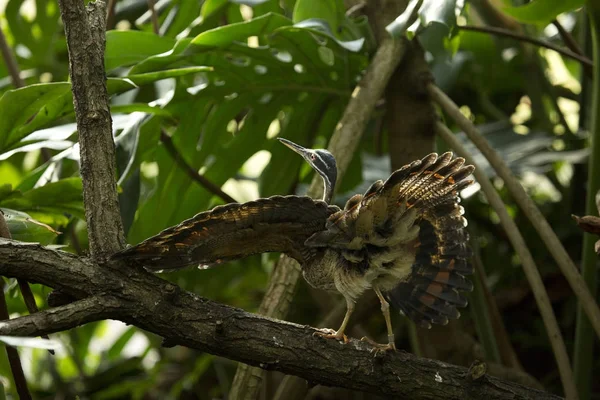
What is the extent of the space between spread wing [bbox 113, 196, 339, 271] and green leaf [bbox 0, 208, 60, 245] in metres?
0.29

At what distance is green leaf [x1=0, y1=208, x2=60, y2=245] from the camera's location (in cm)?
136

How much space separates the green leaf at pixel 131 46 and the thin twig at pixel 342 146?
51 centimetres

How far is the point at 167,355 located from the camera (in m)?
3.15

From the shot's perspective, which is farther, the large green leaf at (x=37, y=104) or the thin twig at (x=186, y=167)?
the thin twig at (x=186, y=167)

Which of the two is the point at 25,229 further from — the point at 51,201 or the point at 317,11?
the point at 317,11

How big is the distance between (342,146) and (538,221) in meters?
0.52

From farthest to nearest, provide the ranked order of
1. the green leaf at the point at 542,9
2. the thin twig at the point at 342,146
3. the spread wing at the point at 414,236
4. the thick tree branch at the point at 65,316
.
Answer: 1. the green leaf at the point at 542,9
2. the thin twig at the point at 342,146
3. the spread wing at the point at 414,236
4. the thick tree branch at the point at 65,316

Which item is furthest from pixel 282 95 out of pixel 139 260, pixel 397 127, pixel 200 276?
pixel 139 260

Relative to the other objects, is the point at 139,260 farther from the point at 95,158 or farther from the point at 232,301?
the point at 232,301

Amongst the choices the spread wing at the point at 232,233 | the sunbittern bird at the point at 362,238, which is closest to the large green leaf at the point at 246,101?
the sunbittern bird at the point at 362,238

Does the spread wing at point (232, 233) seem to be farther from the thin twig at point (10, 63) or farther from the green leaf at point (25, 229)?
the thin twig at point (10, 63)

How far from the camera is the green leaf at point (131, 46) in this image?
1790mm

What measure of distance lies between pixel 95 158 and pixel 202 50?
24.8 inches

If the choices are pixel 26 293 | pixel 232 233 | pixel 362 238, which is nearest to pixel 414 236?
pixel 362 238
